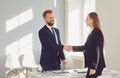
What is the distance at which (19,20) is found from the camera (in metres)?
6.79

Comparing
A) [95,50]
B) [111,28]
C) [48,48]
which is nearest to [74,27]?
[111,28]

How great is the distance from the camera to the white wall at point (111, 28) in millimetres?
4238

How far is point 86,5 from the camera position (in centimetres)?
668

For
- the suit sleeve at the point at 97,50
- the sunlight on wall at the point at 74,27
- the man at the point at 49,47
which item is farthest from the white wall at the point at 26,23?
the suit sleeve at the point at 97,50

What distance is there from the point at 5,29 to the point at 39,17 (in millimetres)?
969

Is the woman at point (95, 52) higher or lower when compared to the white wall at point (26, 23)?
lower

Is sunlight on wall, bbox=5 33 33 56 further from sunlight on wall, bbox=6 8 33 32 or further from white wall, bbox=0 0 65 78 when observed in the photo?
sunlight on wall, bbox=6 8 33 32

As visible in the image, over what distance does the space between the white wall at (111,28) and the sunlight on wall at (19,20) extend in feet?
8.77

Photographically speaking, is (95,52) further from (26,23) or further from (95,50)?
(26,23)

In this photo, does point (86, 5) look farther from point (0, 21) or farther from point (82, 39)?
point (0, 21)

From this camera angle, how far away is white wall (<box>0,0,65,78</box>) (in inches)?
259

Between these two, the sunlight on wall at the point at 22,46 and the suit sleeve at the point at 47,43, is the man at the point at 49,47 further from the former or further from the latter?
the sunlight on wall at the point at 22,46

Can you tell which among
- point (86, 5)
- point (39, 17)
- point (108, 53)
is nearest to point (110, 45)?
point (108, 53)

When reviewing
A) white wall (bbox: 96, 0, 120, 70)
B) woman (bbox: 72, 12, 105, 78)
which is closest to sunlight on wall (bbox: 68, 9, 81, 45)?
white wall (bbox: 96, 0, 120, 70)
